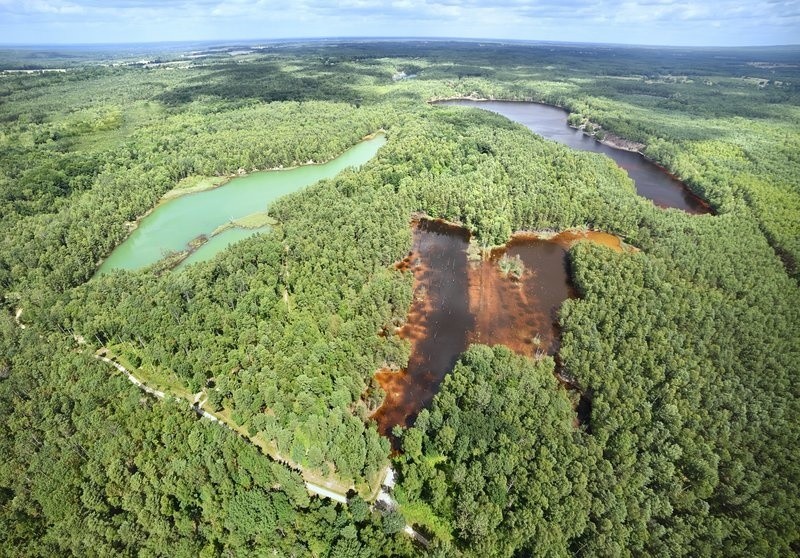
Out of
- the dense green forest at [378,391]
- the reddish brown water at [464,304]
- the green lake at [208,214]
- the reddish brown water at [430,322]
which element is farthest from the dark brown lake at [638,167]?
the green lake at [208,214]

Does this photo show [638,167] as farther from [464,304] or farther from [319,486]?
[319,486]

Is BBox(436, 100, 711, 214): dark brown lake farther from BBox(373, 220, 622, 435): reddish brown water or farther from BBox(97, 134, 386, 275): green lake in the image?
BBox(97, 134, 386, 275): green lake

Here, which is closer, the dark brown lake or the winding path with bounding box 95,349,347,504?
the winding path with bounding box 95,349,347,504

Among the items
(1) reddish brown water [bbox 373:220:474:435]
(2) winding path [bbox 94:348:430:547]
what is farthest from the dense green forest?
(1) reddish brown water [bbox 373:220:474:435]

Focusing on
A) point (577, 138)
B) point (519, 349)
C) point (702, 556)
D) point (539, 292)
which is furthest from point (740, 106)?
point (702, 556)

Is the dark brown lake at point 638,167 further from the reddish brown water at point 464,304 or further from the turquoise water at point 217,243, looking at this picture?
the turquoise water at point 217,243

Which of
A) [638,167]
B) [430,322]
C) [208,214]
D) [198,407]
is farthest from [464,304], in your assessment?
[638,167]
